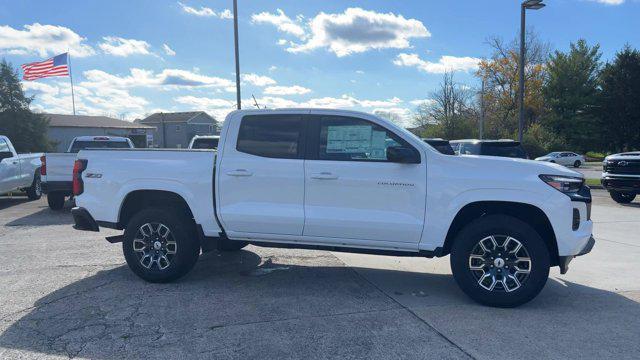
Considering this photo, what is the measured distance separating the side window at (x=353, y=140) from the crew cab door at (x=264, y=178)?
263 millimetres

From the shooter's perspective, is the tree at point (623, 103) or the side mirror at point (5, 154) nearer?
the side mirror at point (5, 154)

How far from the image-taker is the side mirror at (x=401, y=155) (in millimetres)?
4684

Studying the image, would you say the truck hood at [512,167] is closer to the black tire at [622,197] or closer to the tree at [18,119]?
the black tire at [622,197]

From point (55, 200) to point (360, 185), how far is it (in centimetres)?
964

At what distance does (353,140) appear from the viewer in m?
5.05

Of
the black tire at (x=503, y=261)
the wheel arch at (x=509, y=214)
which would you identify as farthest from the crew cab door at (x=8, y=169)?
the black tire at (x=503, y=261)

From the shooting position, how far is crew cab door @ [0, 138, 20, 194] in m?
12.0

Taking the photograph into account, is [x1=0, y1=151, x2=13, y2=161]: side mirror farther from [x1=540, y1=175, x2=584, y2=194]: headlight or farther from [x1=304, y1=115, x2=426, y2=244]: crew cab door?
[x1=540, y1=175, x2=584, y2=194]: headlight

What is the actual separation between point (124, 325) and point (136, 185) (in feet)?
5.77

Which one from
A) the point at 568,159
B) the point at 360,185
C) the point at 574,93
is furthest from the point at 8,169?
the point at 574,93

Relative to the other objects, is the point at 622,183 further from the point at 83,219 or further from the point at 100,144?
the point at 100,144

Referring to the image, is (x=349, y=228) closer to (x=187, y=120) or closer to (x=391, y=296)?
Answer: (x=391, y=296)

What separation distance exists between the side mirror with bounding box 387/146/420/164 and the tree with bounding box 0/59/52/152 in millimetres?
42614

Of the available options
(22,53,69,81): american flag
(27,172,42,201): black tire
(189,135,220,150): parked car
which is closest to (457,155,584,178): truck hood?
(189,135,220,150): parked car
